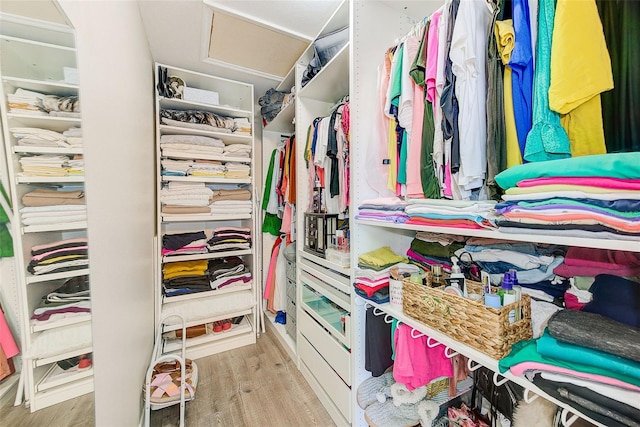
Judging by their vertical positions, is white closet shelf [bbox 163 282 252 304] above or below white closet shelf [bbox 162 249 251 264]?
below

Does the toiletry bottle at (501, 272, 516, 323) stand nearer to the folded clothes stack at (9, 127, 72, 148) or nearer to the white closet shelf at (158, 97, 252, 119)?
the folded clothes stack at (9, 127, 72, 148)

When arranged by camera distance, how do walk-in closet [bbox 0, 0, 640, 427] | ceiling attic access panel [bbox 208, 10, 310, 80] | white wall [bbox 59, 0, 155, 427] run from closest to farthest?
walk-in closet [bbox 0, 0, 640, 427] → white wall [bbox 59, 0, 155, 427] → ceiling attic access panel [bbox 208, 10, 310, 80]

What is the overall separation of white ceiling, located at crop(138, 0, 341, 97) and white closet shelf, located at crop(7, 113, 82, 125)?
48.4 inches

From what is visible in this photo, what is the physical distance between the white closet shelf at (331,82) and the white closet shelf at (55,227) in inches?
50.7

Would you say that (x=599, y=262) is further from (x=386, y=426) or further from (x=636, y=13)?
(x=386, y=426)

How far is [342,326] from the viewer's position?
1402mm

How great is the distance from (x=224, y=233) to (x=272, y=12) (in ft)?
5.50

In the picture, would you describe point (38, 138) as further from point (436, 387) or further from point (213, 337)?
point (213, 337)

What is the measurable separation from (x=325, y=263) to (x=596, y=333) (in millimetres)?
1125

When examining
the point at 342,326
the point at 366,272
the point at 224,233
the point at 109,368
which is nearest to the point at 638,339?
the point at 366,272

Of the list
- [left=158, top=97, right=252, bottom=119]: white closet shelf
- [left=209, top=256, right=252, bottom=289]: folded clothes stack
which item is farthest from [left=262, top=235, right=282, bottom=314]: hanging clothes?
[left=158, top=97, right=252, bottom=119]: white closet shelf

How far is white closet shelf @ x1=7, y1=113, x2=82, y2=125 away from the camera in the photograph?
1.62 feet

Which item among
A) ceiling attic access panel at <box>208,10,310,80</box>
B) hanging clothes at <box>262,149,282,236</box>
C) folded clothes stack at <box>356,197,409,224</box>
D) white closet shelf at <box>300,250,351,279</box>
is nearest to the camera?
folded clothes stack at <box>356,197,409,224</box>

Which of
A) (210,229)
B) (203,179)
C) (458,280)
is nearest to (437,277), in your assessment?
(458,280)
